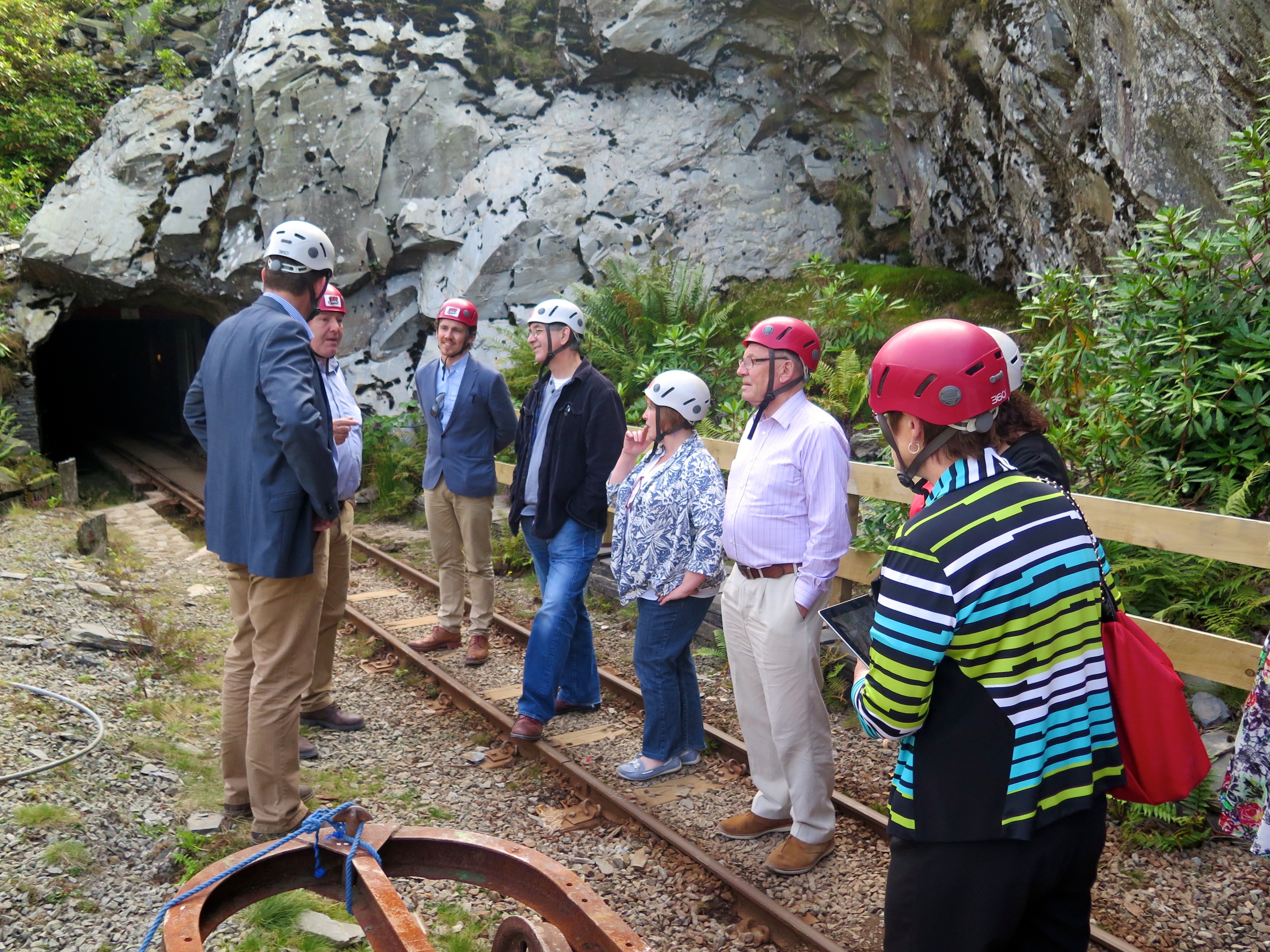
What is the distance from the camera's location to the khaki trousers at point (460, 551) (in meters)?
6.99

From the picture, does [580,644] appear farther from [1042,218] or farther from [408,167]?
[408,167]

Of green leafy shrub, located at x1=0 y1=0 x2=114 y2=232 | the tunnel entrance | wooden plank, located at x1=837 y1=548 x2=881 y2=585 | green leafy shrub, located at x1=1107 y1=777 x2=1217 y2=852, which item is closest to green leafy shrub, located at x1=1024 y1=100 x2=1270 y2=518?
wooden plank, located at x1=837 y1=548 x2=881 y2=585

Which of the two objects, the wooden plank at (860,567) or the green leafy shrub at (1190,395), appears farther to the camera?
the wooden plank at (860,567)

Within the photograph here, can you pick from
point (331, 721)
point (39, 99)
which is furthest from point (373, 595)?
point (39, 99)

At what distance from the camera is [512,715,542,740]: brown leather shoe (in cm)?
541

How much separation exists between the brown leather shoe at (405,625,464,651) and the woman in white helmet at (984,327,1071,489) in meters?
4.91

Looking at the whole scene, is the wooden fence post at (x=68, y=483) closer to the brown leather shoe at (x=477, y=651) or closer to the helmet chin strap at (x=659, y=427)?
the brown leather shoe at (x=477, y=651)

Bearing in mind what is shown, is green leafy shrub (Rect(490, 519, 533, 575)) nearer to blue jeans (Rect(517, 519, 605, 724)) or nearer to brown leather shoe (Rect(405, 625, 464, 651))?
brown leather shoe (Rect(405, 625, 464, 651))

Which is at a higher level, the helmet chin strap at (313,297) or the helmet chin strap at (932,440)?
the helmet chin strap at (313,297)

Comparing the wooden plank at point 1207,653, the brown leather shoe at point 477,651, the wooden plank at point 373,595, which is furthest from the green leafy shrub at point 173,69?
the wooden plank at point 1207,653

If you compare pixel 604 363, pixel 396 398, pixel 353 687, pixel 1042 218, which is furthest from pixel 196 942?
pixel 396 398

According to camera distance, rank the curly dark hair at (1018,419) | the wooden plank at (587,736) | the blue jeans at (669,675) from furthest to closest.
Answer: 1. the wooden plank at (587,736)
2. the blue jeans at (669,675)
3. the curly dark hair at (1018,419)

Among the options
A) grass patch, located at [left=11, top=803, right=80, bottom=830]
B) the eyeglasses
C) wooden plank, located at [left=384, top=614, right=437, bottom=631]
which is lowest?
wooden plank, located at [left=384, top=614, right=437, bottom=631]

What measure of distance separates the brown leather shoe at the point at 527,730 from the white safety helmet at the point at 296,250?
277 cm
